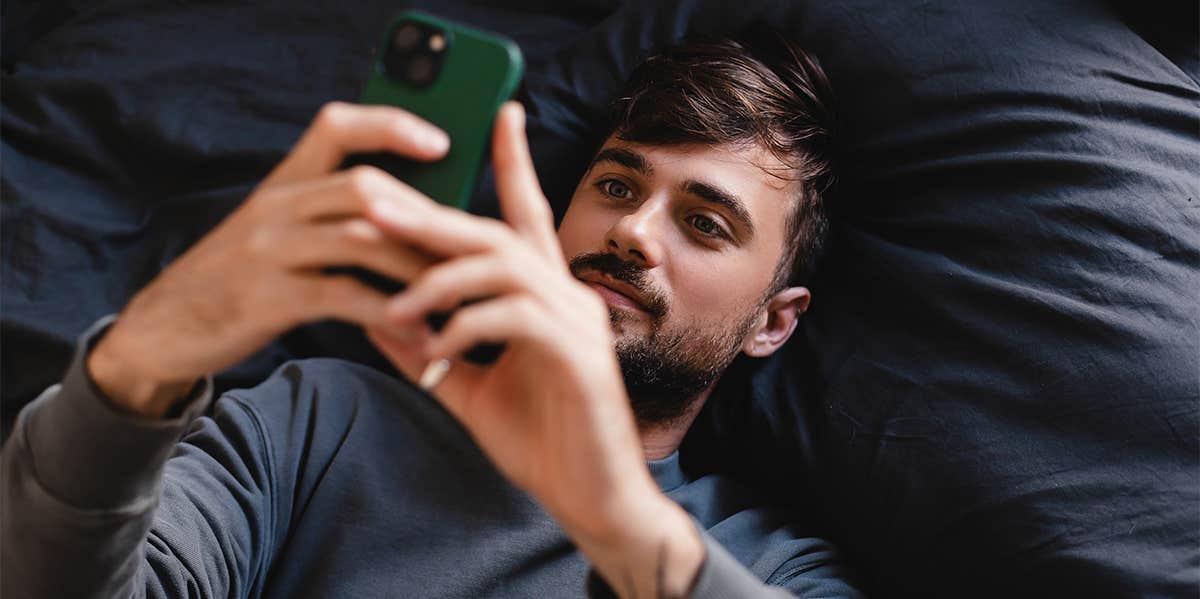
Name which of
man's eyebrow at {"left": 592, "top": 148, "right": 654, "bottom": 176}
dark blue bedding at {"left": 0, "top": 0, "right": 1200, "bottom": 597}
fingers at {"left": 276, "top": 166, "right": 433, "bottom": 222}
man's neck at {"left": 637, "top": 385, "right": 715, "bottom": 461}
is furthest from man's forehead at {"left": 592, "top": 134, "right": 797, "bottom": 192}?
fingers at {"left": 276, "top": 166, "right": 433, "bottom": 222}

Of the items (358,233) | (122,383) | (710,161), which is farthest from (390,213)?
(710,161)

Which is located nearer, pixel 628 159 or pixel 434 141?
pixel 434 141

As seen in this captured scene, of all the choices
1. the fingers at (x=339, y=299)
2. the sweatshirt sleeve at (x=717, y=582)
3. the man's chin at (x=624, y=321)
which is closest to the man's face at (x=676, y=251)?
the man's chin at (x=624, y=321)

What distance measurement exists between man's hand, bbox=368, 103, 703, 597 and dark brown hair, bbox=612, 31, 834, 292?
616 millimetres

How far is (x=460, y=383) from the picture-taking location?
0.74 m

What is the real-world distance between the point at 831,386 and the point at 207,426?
68 cm

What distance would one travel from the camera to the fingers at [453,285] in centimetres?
62

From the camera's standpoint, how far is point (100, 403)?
0.76 meters

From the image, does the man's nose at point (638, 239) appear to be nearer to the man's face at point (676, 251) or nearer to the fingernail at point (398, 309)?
the man's face at point (676, 251)

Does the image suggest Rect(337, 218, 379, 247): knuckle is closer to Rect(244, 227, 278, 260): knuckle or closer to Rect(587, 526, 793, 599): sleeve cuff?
Rect(244, 227, 278, 260): knuckle

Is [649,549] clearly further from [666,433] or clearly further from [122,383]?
[666,433]

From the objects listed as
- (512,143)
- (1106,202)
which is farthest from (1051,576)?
(512,143)

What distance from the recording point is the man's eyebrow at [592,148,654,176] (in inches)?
50.1

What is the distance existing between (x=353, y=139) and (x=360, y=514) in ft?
1.84
